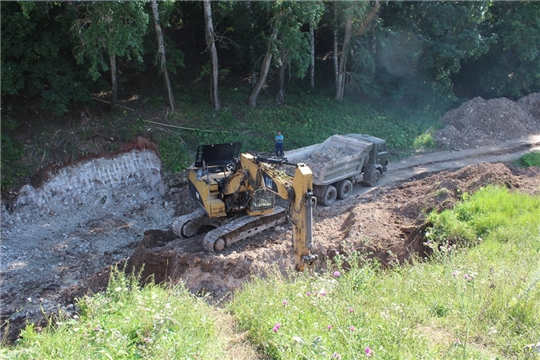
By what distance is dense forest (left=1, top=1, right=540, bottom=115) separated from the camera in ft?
48.1

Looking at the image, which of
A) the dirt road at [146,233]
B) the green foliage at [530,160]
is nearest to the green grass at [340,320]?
the dirt road at [146,233]

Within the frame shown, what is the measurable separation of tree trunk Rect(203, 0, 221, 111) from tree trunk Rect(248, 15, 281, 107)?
1.54m

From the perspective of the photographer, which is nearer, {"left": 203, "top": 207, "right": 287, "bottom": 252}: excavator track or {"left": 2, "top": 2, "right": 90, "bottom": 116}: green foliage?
{"left": 203, "top": 207, "right": 287, "bottom": 252}: excavator track

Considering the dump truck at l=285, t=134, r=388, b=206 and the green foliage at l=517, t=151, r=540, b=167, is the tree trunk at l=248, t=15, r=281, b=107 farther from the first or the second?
the green foliage at l=517, t=151, r=540, b=167

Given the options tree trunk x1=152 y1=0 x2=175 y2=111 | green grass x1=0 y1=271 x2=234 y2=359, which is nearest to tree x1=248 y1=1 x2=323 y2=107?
tree trunk x1=152 y1=0 x2=175 y2=111

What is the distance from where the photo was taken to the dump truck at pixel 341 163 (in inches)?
565

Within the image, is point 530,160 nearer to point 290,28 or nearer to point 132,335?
point 290,28

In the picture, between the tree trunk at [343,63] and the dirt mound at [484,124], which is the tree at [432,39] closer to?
the dirt mound at [484,124]

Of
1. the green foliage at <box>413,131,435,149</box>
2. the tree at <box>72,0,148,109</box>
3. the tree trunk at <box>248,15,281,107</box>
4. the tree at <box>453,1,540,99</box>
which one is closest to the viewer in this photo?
the tree at <box>72,0,148,109</box>

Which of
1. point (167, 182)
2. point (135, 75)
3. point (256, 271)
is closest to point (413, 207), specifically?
point (256, 271)

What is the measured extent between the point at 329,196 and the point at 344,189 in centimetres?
69

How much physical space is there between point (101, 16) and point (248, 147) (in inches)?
271

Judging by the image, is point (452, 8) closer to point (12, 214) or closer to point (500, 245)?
point (500, 245)

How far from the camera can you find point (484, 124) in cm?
2283
